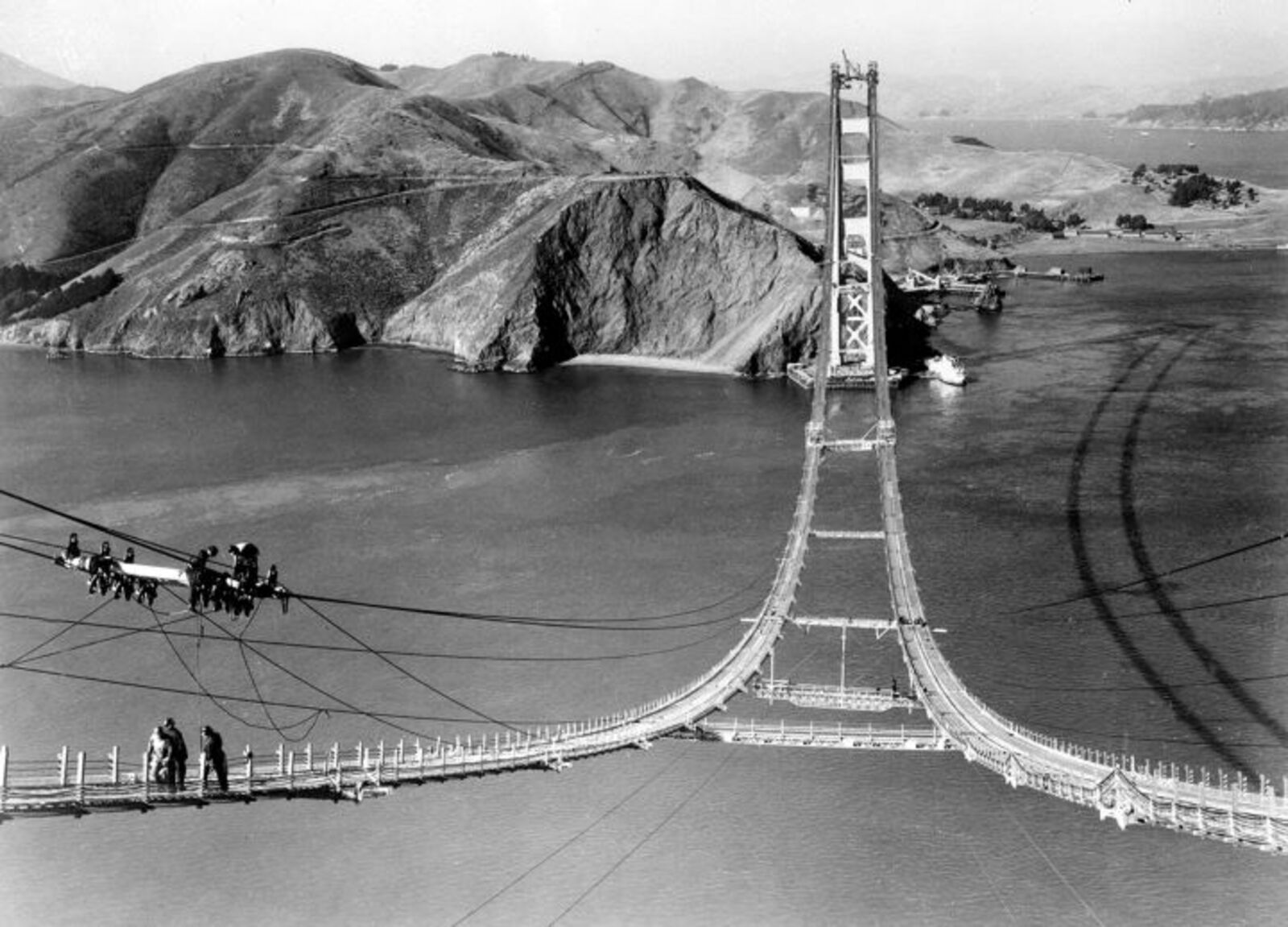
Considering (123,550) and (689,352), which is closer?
(123,550)

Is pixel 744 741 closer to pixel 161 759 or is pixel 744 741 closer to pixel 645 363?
pixel 161 759

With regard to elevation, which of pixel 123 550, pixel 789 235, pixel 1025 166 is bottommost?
pixel 123 550

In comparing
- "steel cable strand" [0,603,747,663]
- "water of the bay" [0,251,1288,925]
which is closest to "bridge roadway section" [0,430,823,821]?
"water of the bay" [0,251,1288,925]

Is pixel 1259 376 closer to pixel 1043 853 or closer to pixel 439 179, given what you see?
pixel 1043 853

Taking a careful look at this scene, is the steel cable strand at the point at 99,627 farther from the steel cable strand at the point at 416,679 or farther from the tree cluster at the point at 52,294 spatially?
the tree cluster at the point at 52,294

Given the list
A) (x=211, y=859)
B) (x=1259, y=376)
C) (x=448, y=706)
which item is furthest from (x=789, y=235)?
(x=211, y=859)

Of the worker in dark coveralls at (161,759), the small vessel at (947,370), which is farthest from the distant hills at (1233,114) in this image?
the worker in dark coveralls at (161,759)

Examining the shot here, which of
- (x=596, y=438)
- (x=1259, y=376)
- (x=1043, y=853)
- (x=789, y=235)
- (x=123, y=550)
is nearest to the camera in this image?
(x=1043, y=853)
